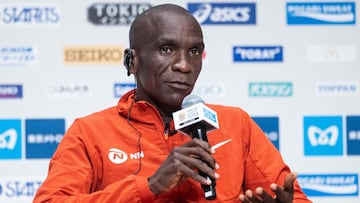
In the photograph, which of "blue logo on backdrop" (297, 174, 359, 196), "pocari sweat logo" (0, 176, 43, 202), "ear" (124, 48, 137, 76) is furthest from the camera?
"blue logo on backdrop" (297, 174, 359, 196)

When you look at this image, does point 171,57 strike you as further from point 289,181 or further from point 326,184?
point 326,184

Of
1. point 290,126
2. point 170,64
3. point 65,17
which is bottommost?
point 290,126

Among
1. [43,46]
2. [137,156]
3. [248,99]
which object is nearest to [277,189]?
[137,156]

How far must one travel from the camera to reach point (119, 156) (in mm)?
1576

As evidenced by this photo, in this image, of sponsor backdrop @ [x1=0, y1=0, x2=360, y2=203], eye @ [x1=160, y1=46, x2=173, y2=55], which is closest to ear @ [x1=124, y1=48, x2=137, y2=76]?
eye @ [x1=160, y1=46, x2=173, y2=55]

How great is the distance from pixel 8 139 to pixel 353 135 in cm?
156

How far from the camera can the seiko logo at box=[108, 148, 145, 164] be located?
1569 millimetres

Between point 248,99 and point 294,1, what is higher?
point 294,1

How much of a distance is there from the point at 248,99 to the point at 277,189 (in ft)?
5.21

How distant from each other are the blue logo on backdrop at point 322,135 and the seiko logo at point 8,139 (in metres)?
1.31

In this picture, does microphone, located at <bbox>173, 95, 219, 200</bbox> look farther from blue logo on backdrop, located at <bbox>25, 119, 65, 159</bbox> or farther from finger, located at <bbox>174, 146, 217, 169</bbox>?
blue logo on backdrop, located at <bbox>25, 119, 65, 159</bbox>

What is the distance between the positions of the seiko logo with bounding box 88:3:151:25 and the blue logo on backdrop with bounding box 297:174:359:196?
1.06m

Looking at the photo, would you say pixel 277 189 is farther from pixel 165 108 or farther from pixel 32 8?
pixel 32 8

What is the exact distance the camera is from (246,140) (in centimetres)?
167
